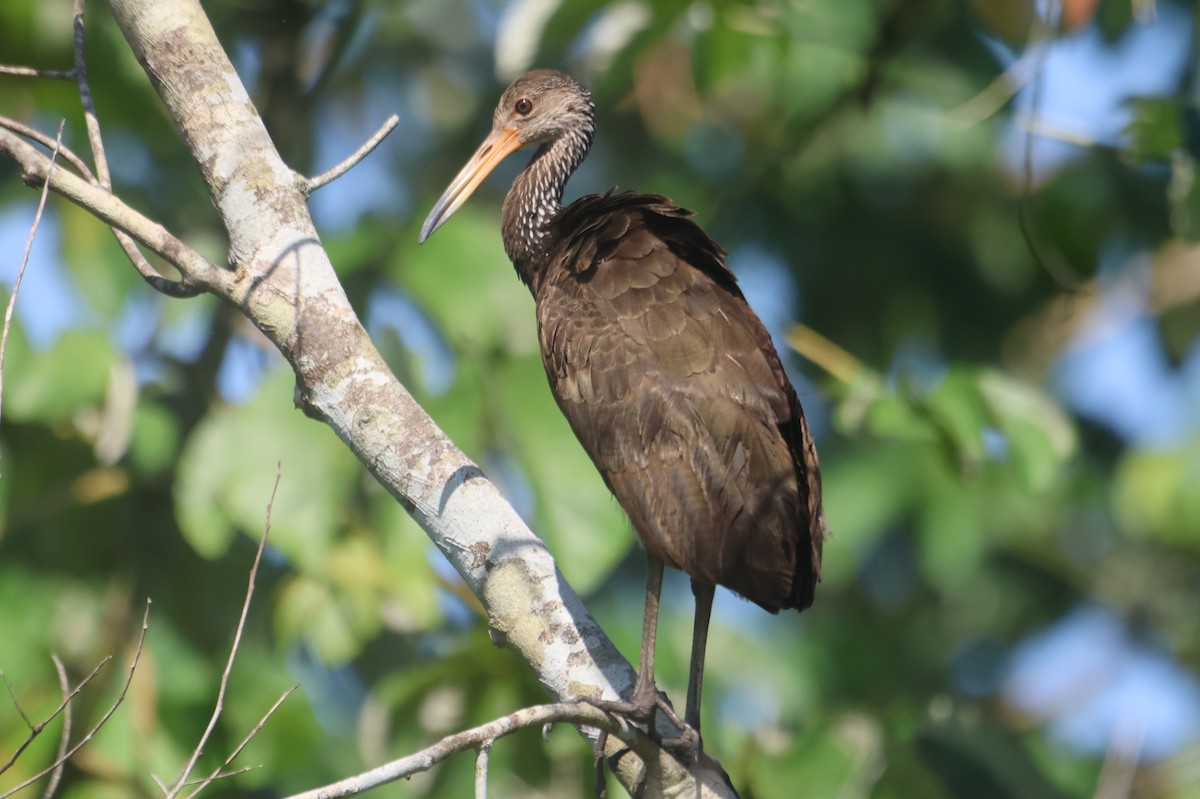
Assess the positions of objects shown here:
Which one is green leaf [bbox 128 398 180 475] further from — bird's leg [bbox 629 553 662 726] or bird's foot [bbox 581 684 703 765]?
bird's foot [bbox 581 684 703 765]

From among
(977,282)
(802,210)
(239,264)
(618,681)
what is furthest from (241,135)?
(977,282)

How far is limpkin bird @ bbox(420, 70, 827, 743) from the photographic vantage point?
11.1ft

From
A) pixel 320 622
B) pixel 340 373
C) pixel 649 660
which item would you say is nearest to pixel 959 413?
pixel 649 660

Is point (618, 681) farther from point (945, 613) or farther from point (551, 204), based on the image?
point (945, 613)

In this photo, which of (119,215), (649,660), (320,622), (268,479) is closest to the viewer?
(119,215)

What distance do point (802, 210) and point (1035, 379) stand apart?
1.94 m

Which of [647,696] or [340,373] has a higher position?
[340,373]

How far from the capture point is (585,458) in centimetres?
458

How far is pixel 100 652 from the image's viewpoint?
567 centimetres

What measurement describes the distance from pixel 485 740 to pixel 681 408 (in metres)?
1.11

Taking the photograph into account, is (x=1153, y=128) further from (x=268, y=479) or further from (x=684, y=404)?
(x=268, y=479)

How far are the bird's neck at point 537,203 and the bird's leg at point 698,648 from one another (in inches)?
43.5

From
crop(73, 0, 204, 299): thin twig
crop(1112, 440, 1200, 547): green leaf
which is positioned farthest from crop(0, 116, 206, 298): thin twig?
crop(1112, 440, 1200, 547): green leaf

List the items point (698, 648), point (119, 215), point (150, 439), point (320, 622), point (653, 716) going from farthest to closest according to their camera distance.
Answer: point (320, 622) < point (150, 439) < point (698, 648) < point (119, 215) < point (653, 716)
